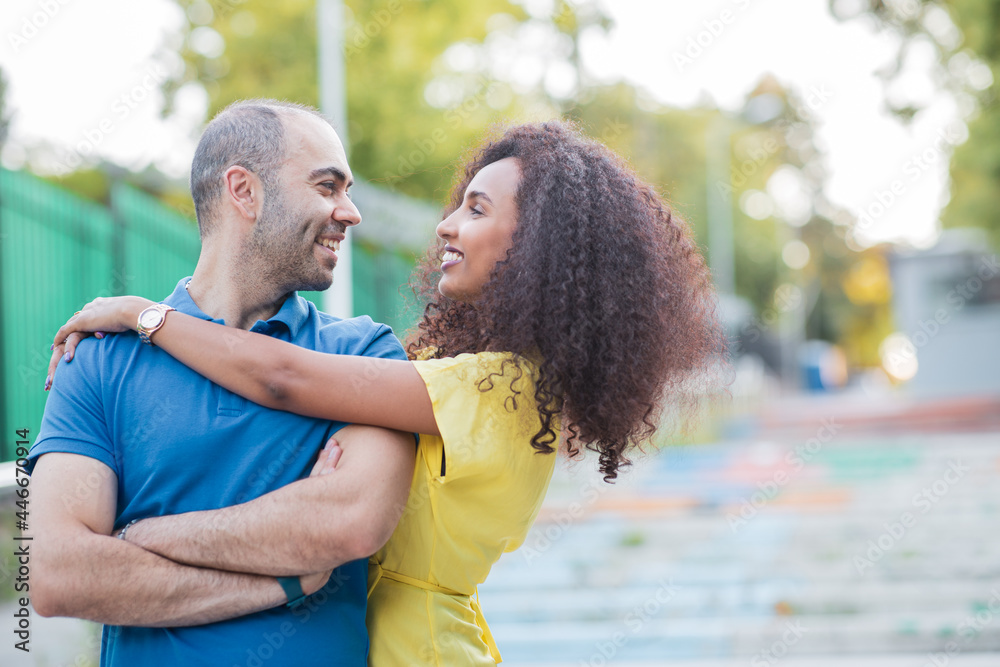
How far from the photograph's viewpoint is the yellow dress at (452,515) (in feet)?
6.94

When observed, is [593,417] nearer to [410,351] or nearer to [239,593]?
[410,351]

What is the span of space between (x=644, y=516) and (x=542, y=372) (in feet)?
27.4

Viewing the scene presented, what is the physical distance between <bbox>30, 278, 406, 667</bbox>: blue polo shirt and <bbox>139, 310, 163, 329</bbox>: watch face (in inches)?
2.4

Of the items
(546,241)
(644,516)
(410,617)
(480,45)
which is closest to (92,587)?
(410,617)

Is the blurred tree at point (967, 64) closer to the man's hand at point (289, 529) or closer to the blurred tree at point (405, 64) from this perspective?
the blurred tree at point (405, 64)

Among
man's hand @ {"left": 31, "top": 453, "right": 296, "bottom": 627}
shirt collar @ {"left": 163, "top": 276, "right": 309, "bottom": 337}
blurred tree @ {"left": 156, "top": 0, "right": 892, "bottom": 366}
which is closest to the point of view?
man's hand @ {"left": 31, "top": 453, "right": 296, "bottom": 627}

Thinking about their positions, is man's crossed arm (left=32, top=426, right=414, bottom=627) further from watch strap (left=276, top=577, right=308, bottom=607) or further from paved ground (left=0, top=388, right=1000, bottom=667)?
paved ground (left=0, top=388, right=1000, bottom=667)

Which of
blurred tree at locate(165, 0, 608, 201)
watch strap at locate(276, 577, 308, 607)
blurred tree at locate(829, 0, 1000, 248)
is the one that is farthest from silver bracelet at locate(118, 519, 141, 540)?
blurred tree at locate(829, 0, 1000, 248)

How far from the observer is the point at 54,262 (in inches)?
253

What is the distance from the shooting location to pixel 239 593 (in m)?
1.93

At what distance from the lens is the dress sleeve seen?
82.4 inches

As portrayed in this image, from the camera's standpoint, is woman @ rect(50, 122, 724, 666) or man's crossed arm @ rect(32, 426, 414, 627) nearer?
man's crossed arm @ rect(32, 426, 414, 627)

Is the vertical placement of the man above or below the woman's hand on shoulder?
below

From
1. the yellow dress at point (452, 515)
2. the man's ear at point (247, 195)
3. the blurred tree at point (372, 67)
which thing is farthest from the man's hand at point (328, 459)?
the blurred tree at point (372, 67)
